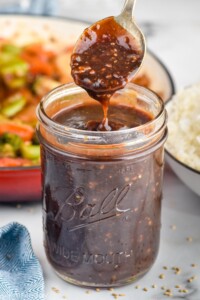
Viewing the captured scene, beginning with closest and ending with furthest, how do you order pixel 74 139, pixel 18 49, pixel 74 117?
pixel 74 139 < pixel 74 117 < pixel 18 49

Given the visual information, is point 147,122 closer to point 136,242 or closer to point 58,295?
point 136,242

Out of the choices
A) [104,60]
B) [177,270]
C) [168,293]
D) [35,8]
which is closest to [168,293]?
[168,293]

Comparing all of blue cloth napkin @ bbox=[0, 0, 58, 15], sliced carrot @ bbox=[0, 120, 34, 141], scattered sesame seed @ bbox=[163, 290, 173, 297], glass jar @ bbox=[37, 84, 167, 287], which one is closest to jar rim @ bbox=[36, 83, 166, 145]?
glass jar @ bbox=[37, 84, 167, 287]

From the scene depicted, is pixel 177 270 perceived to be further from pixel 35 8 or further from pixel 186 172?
pixel 35 8

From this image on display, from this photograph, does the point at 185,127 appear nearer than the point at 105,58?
No

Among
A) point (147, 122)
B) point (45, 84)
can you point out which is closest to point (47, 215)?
point (147, 122)

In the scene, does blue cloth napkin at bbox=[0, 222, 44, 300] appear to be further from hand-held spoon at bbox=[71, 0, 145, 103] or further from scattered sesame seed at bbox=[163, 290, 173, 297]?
hand-held spoon at bbox=[71, 0, 145, 103]
